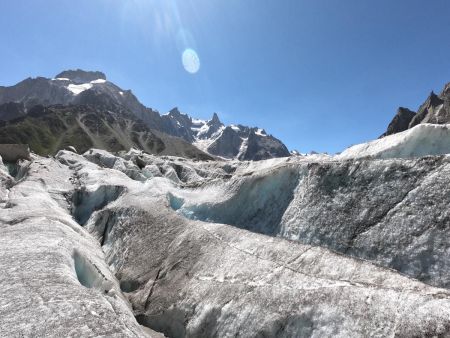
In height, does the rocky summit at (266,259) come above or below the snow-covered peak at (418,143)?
below

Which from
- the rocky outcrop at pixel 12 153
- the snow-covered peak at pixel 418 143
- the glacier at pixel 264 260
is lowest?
the glacier at pixel 264 260

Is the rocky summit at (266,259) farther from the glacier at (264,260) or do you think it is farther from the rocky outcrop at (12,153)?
the rocky outcrop at (12,153)

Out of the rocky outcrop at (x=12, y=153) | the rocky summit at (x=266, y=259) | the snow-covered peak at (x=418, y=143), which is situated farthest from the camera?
the rocky outcrop at (x=12, y=153)

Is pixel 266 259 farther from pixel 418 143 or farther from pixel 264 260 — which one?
pixel 418 143

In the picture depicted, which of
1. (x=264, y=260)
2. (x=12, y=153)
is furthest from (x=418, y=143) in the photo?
(x=12, y=153)

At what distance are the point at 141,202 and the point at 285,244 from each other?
20037 mm

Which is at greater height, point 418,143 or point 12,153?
point 418,143

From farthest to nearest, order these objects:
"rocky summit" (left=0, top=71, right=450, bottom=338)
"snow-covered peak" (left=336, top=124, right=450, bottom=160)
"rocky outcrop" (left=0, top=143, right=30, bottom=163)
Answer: "rocky outcrop" (left=0, top=143, right=30, bottom=163)
"snow-covered peak" (left=336, top=124, right=450, bottom=160)
"rocky summit" (left=0, top=71, right=450, bottom=338)

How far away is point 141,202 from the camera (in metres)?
38.1

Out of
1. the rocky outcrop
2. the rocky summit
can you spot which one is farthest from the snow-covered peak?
the rocky outcrop

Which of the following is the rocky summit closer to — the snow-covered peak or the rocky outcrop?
the snow-covered peak

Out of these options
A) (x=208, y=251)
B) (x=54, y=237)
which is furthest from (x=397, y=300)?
(x=54, y=237)

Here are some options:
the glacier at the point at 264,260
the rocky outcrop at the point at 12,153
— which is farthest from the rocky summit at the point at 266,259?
the rocky outcrop at the point at 12,153

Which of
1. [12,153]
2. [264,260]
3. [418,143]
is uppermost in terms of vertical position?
[418,143]
